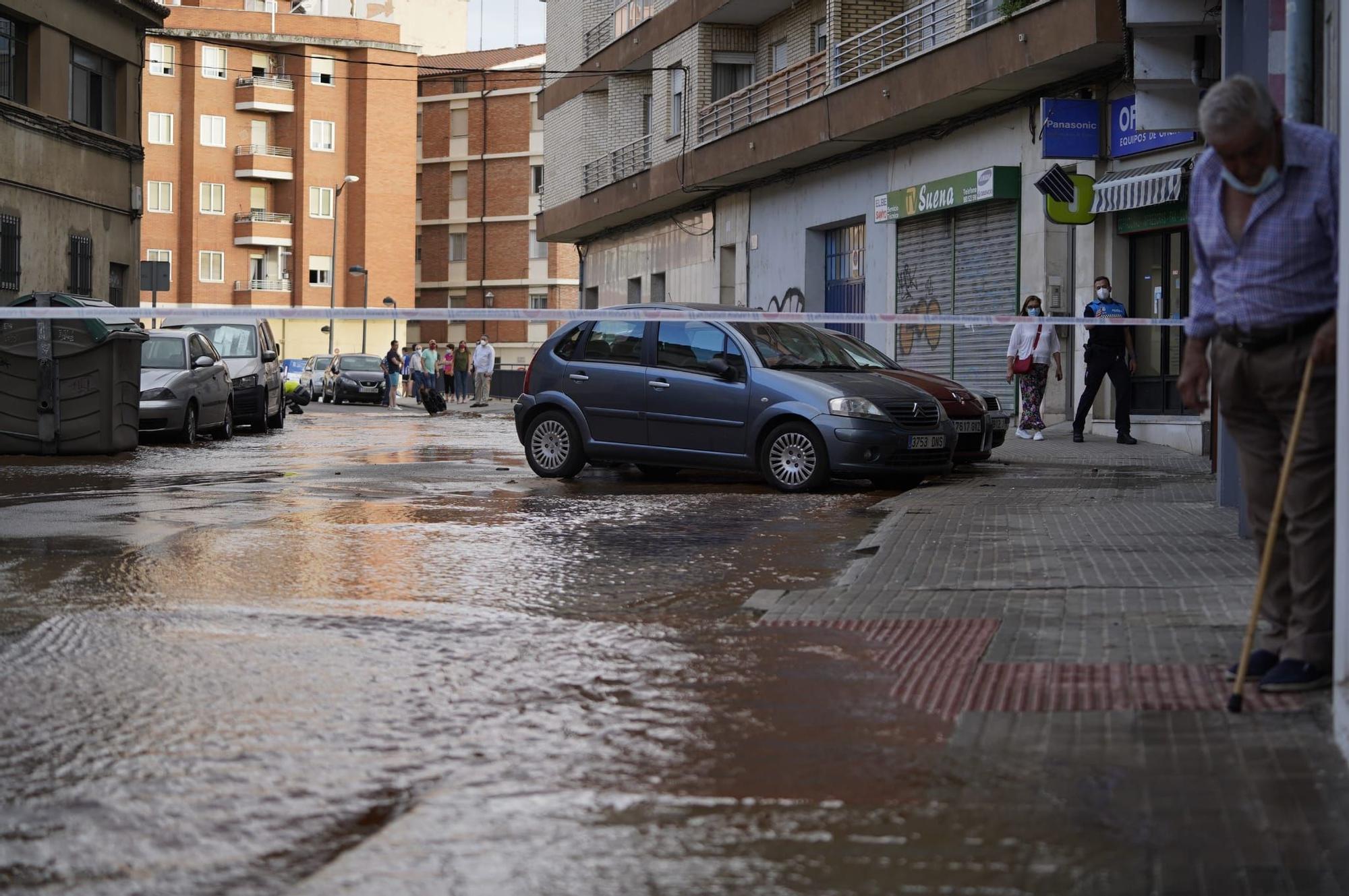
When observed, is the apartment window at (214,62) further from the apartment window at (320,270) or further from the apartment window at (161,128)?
the apartment window at (320,270)

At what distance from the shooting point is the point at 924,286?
28203 millimetres

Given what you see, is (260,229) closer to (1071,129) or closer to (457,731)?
(1071,129)

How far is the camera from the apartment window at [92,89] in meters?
31.5

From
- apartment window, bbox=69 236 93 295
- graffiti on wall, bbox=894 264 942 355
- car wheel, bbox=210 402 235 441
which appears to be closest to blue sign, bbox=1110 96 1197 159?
graffiti on wall, bbox=894 264 942 355

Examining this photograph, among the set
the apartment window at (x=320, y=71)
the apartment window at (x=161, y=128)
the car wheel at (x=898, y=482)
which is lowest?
the car wheel at (x=898, y=482)

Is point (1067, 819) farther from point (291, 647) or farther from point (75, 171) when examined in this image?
point (75, 171)

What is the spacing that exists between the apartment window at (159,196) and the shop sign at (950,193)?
188 feet

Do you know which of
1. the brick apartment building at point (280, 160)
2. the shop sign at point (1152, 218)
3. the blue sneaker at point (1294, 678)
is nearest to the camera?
the blue sneaker at point (1294, 678)

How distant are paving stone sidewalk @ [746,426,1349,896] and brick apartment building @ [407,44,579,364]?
247 feet

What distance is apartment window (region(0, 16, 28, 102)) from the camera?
94.1 ft

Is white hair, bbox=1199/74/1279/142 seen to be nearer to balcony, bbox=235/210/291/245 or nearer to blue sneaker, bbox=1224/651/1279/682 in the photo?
blue sneaker, bbox=1224/651/1279/682

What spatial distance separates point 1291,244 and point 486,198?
8480 cm

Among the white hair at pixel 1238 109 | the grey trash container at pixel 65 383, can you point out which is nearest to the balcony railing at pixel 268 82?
the grey trash container at pixel 65 383

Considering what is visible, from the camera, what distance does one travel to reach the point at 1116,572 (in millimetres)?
8297
